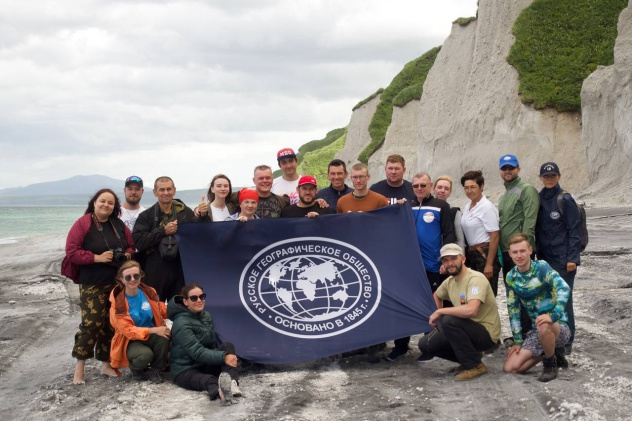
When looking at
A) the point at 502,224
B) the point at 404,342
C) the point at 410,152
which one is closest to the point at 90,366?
the point at 404,342

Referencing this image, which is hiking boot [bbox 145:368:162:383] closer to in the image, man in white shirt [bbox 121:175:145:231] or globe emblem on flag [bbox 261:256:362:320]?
globe emblem on flag [bbox 261:256:362:320]

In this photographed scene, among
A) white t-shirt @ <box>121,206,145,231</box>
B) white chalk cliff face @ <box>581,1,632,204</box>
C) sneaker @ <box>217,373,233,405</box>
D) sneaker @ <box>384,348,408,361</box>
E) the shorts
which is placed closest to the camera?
sneaker @ <box>217,373,233,405</box>

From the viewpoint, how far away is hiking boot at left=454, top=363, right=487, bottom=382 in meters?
5.82

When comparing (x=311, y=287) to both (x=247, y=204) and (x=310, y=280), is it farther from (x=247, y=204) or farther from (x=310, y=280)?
(x=247, y=204)

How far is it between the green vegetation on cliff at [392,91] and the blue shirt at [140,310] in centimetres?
3659

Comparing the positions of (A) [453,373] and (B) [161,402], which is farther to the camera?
(A) [453,373]

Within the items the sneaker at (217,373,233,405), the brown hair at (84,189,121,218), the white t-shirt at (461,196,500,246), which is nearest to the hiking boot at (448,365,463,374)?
the white t-shirt at (461,196,500,246)

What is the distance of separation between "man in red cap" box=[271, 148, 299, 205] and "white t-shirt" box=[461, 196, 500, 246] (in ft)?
6.72

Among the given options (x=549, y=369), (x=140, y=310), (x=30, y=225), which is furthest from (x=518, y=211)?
(x=30, y=225)

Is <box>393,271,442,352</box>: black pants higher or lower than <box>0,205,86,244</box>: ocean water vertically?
higher

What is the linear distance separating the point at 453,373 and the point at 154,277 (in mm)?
3123

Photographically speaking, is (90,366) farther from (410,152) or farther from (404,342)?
(410,152)

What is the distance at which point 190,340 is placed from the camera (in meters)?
5.91

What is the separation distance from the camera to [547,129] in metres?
24.3
